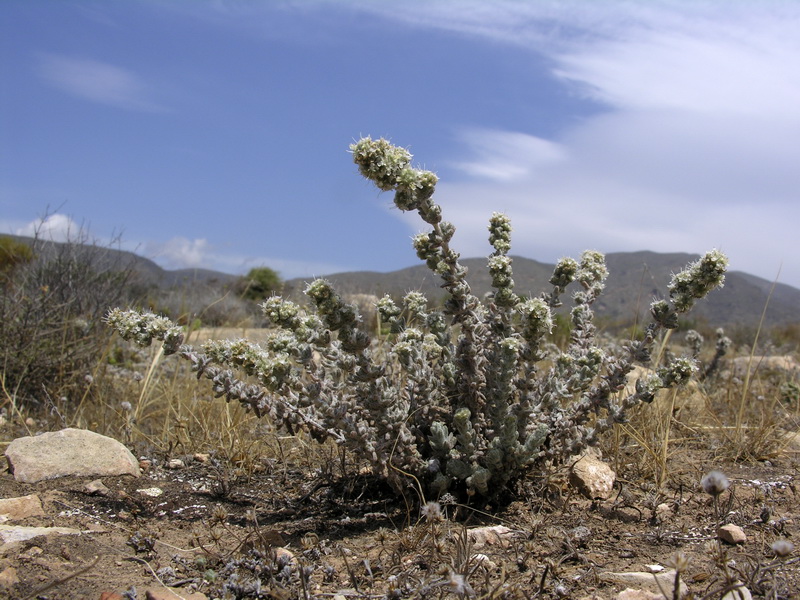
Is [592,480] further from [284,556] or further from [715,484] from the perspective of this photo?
[284,556]

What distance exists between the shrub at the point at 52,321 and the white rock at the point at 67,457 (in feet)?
6.11

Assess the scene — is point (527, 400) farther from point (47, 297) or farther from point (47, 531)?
point (47, 297)

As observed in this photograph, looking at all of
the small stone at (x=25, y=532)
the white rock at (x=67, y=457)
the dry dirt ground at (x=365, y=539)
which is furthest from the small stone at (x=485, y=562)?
the white rock at (x=67, y=457)

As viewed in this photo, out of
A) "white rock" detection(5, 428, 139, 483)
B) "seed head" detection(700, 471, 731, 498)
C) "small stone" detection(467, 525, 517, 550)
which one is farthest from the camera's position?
"white rock" detection(5, 428, 139, 483)

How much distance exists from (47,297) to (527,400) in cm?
585

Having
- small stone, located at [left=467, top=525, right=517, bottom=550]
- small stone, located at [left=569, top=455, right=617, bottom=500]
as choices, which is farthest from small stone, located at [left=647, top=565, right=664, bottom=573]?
small stone, located at [left=569, top=455, right=617, bottom=500]

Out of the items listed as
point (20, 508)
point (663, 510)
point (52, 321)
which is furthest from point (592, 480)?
point (52, 321)

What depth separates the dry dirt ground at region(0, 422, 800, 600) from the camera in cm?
249

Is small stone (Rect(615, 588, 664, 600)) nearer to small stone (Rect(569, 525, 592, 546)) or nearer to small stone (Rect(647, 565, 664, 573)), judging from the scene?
small stone (Rect(647, 565, 664, 573))

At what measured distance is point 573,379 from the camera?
3465 millimetres

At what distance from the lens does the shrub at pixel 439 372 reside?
298 centimetres

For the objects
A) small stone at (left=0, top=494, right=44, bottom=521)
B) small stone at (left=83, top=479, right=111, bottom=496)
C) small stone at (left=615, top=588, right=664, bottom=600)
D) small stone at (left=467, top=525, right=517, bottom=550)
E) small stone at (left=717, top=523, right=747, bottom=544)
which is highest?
small stone at (left=717, top=523, right=747, bottom=544)

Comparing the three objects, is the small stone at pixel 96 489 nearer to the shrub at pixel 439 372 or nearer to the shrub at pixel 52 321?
the shrub at pixel 439 372

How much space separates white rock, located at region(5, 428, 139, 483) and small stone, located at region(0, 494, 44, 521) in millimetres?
517
